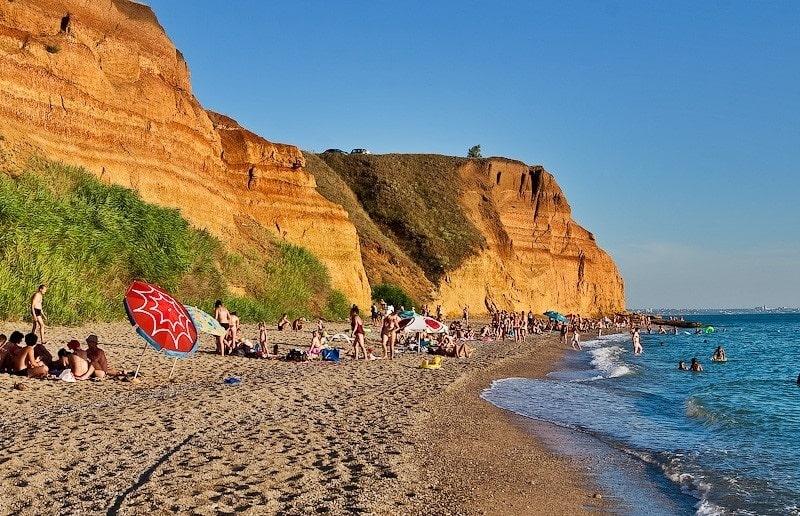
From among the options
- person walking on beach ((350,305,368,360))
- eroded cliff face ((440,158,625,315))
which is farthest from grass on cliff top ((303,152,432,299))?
person walking on beach ((350,305,368,360))

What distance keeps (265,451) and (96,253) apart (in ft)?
50.8

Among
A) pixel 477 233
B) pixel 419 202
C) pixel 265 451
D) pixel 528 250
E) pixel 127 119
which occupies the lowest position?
pixel 265 451

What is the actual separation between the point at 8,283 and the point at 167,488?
43.7ft

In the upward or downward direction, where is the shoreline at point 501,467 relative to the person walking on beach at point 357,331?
downward

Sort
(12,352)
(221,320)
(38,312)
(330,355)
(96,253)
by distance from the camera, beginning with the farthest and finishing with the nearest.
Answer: (96,253), (330,355), (221,320), (38,312), (12,352)

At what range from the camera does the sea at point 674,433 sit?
24.6 ft

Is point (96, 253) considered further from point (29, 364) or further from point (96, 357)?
point (29, 364)

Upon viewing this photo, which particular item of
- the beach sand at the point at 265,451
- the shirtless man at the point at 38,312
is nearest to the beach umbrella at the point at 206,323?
the beach sand at the point at 265,451

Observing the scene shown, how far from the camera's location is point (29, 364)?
11.4 m

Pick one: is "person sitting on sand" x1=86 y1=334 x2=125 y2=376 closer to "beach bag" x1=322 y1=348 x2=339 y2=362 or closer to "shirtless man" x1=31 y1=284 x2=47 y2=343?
"shirtless man" x1=31 y1=284 x2=47 y2=343

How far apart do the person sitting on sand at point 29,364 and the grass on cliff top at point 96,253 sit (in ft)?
18.6

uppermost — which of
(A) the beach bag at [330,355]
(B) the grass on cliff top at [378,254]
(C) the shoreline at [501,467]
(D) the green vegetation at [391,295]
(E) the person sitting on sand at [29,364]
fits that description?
(B) the grass on cliff top at [378,254]

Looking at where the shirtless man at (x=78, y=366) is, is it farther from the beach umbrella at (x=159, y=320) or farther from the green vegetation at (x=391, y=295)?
the green vegetation at (x=391, y=295)

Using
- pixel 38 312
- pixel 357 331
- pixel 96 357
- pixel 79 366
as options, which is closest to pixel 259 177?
pixel 357 331
